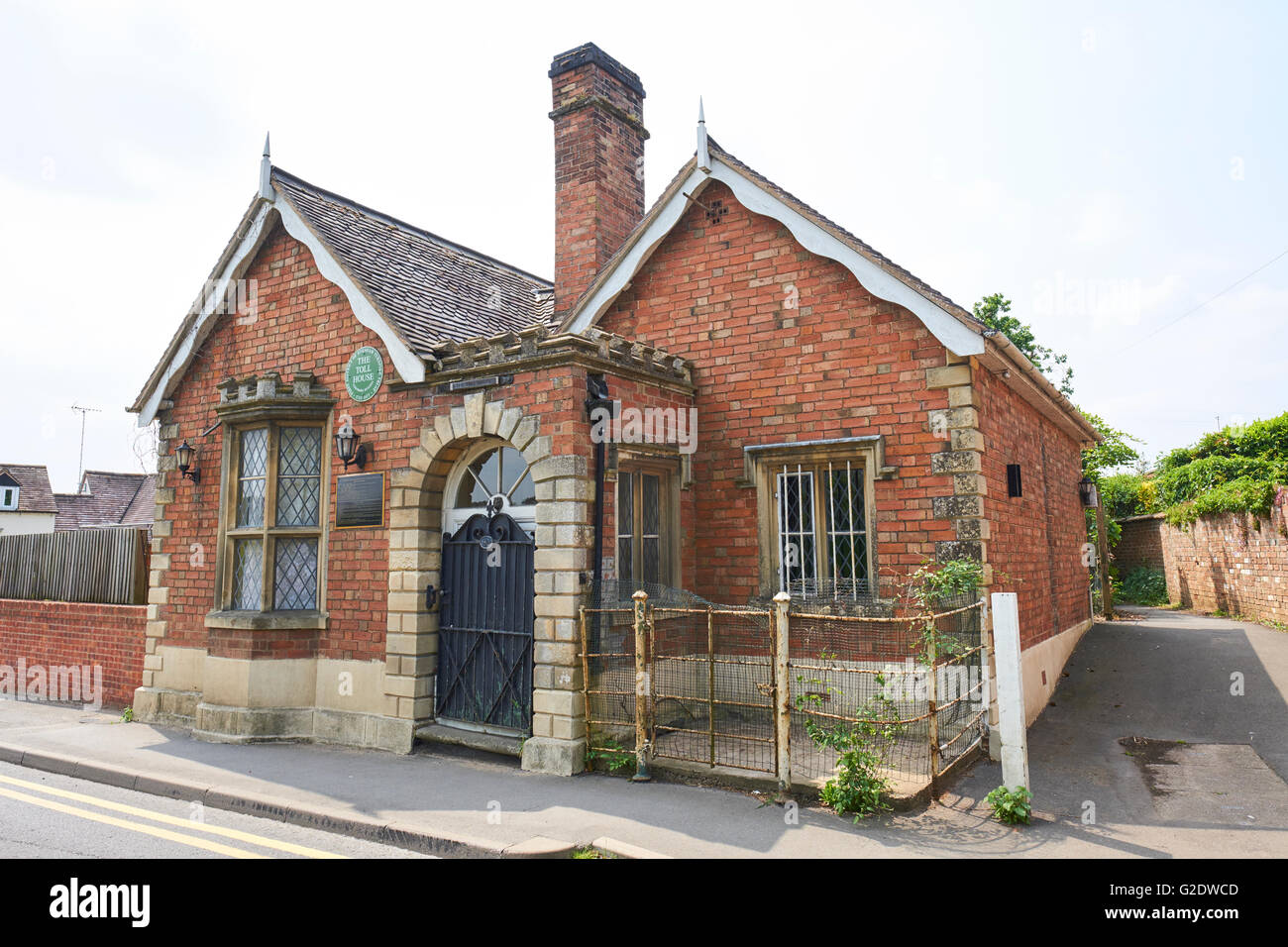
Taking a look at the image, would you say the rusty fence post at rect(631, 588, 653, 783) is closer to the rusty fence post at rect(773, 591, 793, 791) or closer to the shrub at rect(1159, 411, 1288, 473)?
the rusty fence post at rect(773, 591, 793, 791)

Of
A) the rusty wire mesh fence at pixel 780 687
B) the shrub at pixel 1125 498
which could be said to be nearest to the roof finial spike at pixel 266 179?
the rusty wire mesh fence at pixel 780 687

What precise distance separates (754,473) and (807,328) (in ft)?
5.62

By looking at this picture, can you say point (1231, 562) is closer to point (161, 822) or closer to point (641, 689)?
point (641, 689)

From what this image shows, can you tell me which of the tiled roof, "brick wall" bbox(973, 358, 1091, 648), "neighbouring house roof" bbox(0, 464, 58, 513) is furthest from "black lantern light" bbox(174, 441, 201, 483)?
"neighbouring house roof" bbox(0, 464, 58, 513)

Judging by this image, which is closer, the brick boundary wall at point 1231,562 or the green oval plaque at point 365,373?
the green oval plaque at point 365,373

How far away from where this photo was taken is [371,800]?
21.6ft

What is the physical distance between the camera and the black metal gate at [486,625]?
8.02m

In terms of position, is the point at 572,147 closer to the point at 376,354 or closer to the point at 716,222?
the point at 716,222

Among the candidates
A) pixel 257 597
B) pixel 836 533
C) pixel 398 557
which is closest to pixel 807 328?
pixel 836 533

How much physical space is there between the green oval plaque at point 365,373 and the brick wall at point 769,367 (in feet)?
10.5

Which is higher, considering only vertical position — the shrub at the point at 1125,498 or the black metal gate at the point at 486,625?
the shrub at the point at 1125,498

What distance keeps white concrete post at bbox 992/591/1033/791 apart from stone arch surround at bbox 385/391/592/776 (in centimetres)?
350

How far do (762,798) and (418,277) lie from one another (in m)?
7.93

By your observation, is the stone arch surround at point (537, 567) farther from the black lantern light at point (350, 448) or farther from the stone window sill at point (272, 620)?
the stone window sill at point (272, 620)
